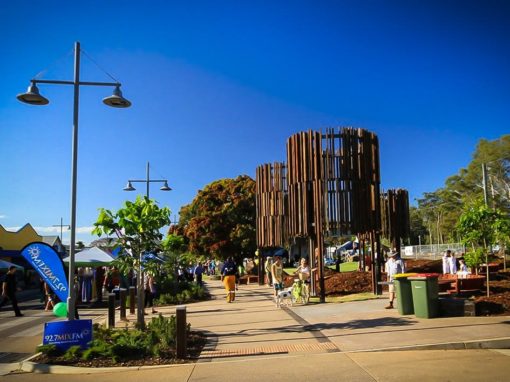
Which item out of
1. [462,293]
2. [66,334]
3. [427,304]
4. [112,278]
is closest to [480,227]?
[462,293]

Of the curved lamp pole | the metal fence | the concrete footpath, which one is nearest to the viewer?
the concrete footpath

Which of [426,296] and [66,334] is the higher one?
[426,296]

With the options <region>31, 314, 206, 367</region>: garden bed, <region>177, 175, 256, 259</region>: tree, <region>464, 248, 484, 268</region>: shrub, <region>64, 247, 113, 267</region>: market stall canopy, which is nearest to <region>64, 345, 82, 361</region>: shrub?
<region>31, 314, 206, 367</region>: garden bed

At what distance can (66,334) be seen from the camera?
9.69 metres

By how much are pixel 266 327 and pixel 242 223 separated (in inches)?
1012

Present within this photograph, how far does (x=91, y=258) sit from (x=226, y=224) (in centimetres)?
1625

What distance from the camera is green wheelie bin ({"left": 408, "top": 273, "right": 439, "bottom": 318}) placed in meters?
12.2

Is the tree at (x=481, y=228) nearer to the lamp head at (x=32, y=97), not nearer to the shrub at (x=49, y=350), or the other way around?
the shrub at (x=49, y=350)

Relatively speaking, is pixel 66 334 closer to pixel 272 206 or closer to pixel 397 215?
pixel 272 206

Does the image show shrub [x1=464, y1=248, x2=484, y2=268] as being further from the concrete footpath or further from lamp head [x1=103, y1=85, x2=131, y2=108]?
lamp head [x1=103, y1=85, x2=131, y2=108]

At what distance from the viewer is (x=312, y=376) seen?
293 inches

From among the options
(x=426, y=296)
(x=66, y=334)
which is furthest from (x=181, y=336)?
(x=426, y=296)

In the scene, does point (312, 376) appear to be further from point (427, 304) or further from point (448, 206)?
point (448, 206)

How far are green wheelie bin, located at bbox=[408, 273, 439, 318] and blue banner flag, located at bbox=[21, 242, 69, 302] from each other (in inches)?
338
